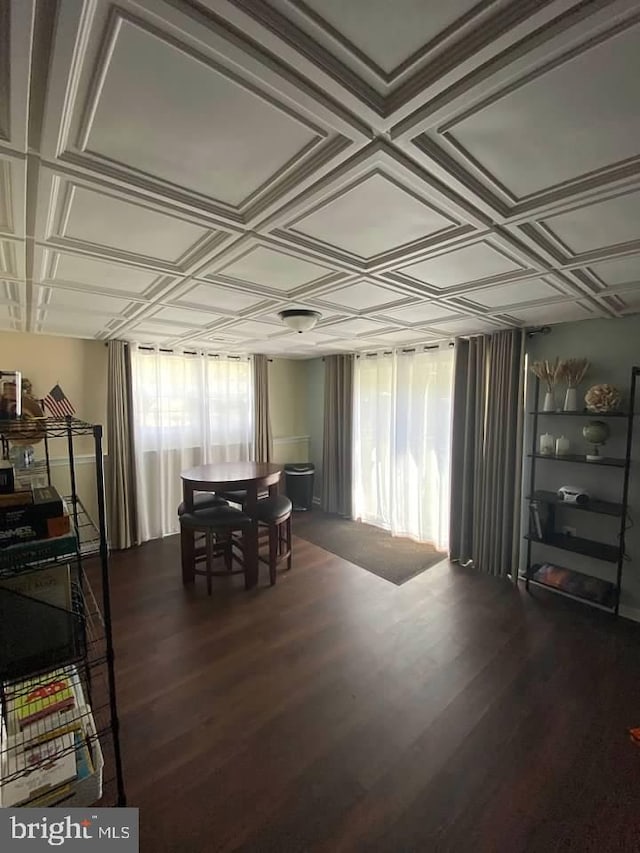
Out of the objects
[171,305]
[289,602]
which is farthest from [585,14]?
[289,602]

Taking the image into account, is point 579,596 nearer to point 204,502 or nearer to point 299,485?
point 204,502

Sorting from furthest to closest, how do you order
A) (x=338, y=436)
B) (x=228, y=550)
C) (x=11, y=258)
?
1. (x=338, y=436)
2. (x=228, y=550)
3. (x=11, y=258)

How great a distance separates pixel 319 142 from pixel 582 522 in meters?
3.44

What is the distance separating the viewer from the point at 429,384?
4234 millimetres

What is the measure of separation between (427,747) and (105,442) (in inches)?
156

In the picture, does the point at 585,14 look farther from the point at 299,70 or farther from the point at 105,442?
the point at 105,442

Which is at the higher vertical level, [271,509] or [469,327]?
[469,327]

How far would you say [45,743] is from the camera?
138 cm

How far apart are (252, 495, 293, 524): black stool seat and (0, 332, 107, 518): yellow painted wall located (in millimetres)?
1940

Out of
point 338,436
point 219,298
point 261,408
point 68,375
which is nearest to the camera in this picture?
point 219,298

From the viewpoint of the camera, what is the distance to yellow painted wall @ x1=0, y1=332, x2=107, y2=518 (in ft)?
11.8

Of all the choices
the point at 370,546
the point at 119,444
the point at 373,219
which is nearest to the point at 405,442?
the point at 370,546

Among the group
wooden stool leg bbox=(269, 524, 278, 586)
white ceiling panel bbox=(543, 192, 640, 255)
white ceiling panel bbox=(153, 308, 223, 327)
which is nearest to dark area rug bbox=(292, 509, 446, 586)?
wooden stool leg bbox=(269, 524, 278, 586)

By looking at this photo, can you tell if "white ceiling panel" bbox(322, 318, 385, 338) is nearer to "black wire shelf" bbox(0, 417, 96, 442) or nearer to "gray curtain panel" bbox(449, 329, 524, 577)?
"gray curtain panel" bbox(449, 329, 524, 577)
